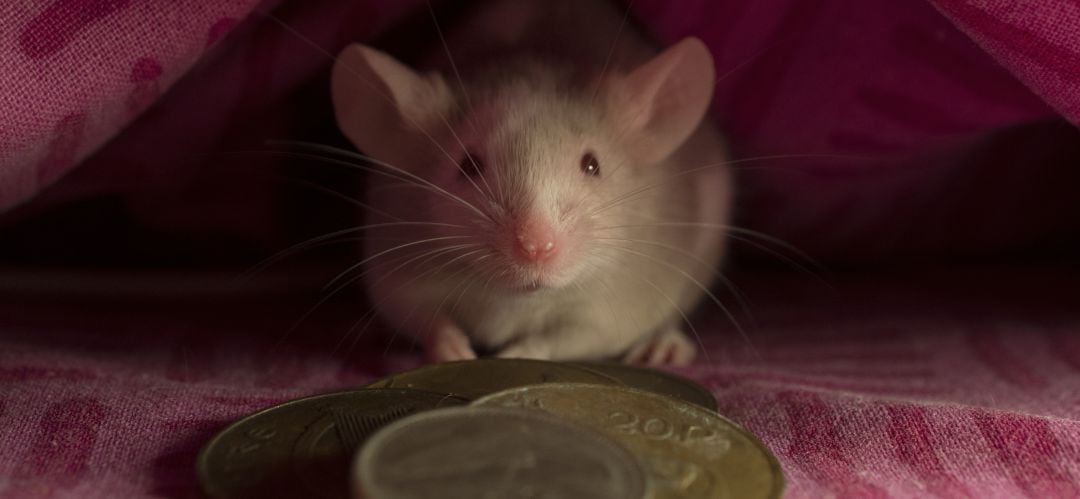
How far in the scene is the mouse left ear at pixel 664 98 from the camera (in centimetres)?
149

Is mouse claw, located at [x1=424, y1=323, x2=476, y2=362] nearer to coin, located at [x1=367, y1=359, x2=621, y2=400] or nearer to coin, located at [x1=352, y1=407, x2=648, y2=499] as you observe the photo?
coin, located at [x1=367, y1=359, x2=621, y2=400]

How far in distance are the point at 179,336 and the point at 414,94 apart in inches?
22.1

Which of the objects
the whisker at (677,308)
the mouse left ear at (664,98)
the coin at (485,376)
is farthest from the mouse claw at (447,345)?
the mouse left ear at (664,98)

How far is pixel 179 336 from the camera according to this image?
1701mm

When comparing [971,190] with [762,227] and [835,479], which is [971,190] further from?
[835,479]

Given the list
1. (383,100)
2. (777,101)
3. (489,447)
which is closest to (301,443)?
(489,447)

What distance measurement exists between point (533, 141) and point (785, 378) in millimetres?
493

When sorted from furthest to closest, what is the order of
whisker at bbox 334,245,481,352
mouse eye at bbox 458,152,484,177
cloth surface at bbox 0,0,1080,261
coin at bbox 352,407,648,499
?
whisker at bbox 334,245,481,352 < mouse eye at bbox 458,152,484,177 < cloth surface at bbox 0,0,1080,261 < coin at bbox 352,407,648,499

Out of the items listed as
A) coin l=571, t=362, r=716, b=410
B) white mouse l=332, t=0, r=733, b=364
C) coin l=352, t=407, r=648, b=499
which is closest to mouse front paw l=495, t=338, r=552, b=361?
white mouse l=332, t=0, r=733, b=364

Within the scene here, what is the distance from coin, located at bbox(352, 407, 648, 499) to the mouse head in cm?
34

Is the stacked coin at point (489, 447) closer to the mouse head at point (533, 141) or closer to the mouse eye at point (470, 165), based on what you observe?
the mouse head at point (533, 141)

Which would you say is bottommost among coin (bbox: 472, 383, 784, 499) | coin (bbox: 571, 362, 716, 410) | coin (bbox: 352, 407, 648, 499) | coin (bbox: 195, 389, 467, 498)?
coin (bbox: 571, 362, 716, 410)

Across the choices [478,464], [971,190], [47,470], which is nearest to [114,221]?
[47,470]

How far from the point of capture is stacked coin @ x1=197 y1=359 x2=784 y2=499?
92 centimetres
